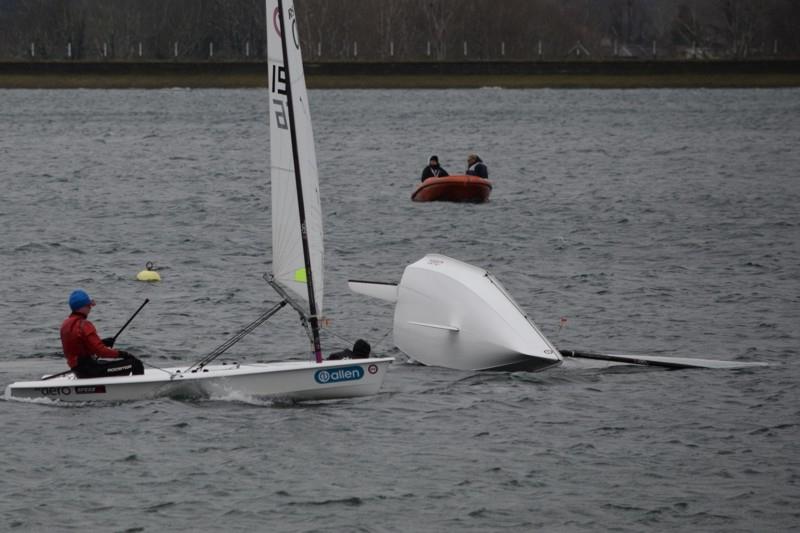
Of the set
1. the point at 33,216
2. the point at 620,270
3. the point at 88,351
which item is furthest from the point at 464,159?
the point at 88,351

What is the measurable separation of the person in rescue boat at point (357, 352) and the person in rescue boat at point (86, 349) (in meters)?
2.50

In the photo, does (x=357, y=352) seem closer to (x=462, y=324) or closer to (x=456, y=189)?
(x=462, y=324)

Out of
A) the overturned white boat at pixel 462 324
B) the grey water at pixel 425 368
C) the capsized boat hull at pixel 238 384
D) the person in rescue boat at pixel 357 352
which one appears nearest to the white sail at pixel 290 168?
the person in rescue boat at pixel 357 352

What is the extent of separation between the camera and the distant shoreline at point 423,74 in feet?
401

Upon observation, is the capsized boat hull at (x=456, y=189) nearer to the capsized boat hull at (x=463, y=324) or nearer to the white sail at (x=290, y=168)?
the capsized boat hull at (x=463, y=324)

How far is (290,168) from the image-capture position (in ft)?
61.4

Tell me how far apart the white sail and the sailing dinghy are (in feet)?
Result: 0.04

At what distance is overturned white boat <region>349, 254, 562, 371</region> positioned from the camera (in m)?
20.5

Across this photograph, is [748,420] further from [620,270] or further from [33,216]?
[33,216]

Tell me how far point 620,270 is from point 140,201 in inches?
800

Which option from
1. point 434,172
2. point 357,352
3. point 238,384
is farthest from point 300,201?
point 434,172

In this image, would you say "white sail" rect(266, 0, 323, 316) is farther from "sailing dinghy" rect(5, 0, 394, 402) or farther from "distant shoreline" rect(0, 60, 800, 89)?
"distant shoreline" rect(0, 60, 800, 89)

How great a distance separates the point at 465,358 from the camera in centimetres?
2080

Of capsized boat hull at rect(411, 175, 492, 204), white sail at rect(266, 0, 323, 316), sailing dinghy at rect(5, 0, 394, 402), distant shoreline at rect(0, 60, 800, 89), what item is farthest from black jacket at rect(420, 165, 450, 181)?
distant shoreline at rect(0, 60, 800, 89)
